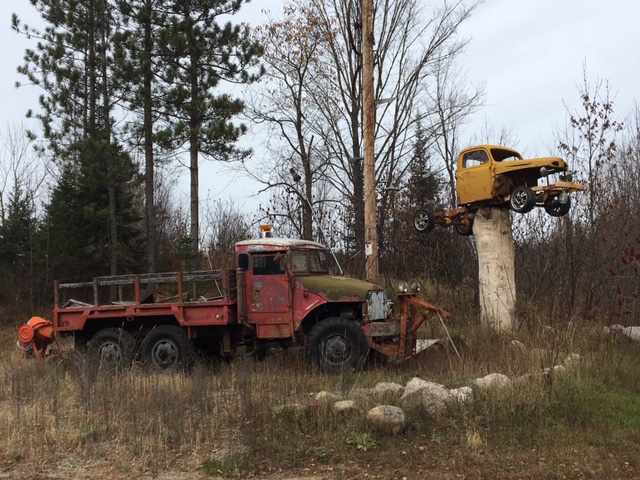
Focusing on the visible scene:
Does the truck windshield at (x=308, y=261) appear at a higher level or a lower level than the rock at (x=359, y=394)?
higher

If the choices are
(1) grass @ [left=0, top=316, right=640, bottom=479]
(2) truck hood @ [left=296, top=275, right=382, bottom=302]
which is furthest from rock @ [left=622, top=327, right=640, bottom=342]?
(2) truck hood @ [left=296, top=275, right=382, bottom=302]

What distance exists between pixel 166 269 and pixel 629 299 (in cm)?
1755

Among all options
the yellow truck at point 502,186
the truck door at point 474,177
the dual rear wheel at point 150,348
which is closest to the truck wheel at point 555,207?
the yellow truck at point 502,186

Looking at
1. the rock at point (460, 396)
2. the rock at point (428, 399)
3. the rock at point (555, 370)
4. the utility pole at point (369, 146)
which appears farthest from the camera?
the utility pole at point (369, 146)

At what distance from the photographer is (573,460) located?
5770 mm

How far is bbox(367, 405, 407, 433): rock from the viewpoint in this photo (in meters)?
6.42

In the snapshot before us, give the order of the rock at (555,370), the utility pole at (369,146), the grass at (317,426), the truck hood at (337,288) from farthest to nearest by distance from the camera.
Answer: the utility pole at (369,146), the truck hood at (337,288), the rock at (555,370), the grass at (317,426)

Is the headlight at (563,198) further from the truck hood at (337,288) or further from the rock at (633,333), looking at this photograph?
the truck hood at (337,288)

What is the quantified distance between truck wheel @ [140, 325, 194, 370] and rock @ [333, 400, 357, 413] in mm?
4457

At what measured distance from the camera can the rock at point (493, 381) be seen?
730 cm

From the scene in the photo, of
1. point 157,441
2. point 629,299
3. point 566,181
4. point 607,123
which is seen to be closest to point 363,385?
point 157,441

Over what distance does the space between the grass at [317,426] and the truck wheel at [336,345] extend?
755 mm

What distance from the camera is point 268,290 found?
10.3 metres

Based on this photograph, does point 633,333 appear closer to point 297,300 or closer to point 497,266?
point 497,266
